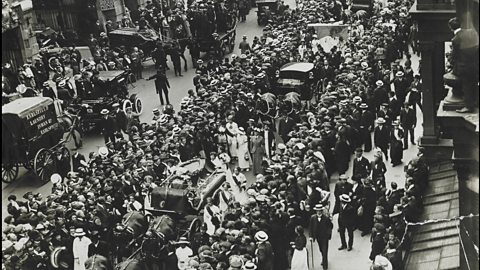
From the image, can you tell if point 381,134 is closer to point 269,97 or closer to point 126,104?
point 269,97

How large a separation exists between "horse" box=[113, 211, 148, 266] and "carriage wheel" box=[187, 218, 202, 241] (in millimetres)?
1215

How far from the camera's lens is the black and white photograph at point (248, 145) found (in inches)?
842

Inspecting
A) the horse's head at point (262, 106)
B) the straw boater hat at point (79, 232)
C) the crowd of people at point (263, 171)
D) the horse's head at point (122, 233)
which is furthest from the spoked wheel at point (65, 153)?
the straw boater hat at point (79, 232)

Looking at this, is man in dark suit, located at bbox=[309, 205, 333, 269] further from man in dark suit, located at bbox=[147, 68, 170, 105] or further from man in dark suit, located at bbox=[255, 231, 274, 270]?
man in dark suit, located at bbox=[147, 68, 170, 105]

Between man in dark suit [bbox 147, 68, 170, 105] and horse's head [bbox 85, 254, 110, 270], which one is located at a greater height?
man in dark suit [bbox 147, 68, 170, 105]

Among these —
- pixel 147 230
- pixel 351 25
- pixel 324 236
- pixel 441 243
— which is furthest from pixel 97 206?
pixel 351 25

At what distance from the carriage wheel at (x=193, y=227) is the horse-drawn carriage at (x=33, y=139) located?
284 inches

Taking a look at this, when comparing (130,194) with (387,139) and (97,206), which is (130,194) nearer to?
(97,206)

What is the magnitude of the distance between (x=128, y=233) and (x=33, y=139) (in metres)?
8.09

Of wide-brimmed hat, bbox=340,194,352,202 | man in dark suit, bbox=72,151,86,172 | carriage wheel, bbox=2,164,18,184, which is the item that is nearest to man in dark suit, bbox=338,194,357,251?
wide-brimmed hat, bbox=340,194,352,202

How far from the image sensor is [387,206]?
22547 mm

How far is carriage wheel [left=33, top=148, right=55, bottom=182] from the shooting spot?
2897 centimetres

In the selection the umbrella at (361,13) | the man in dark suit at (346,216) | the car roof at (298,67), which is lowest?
the man in dark suit at (346,216)

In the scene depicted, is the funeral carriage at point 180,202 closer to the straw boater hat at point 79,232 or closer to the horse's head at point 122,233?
the horse's head at point 122,233
